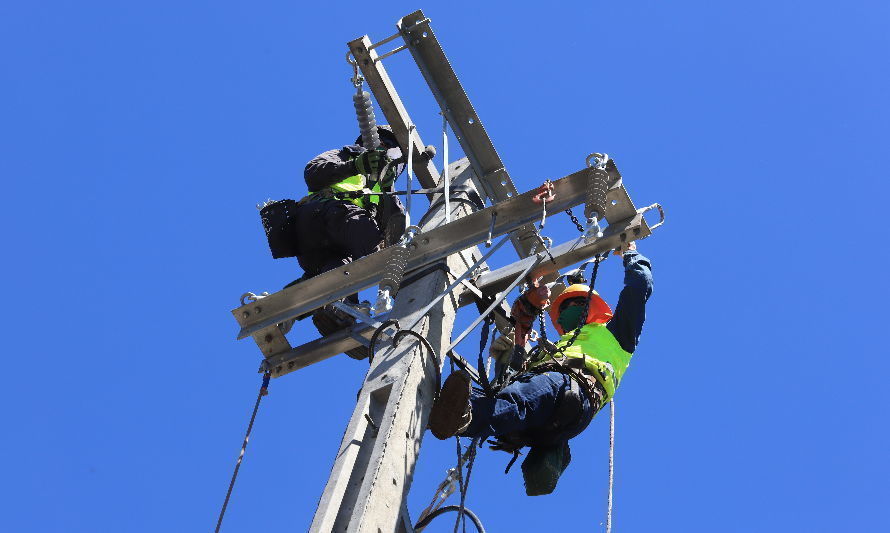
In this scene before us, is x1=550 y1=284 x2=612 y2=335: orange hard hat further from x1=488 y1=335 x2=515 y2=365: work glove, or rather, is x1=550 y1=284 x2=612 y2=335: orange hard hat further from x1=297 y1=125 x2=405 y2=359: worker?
x1=297 y1=125 x2=405 y2=359: worker

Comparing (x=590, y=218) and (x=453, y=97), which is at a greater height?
(x=453, y=97)

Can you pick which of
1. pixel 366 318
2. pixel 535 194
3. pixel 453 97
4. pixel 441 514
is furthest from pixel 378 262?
pixel 453 97

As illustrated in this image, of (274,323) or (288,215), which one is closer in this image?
(274,323)

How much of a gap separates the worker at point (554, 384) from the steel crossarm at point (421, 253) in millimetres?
582

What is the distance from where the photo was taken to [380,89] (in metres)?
8.31

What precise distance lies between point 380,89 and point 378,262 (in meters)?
2.19

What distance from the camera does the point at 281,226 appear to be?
8320 mm

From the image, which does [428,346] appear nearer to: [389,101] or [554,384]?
[554,384]

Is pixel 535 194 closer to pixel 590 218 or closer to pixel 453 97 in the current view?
pixel 590 218

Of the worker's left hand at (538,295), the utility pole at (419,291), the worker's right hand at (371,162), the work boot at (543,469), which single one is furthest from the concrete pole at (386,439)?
the worker's right hand at (371,162)

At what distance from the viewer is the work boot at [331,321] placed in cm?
680

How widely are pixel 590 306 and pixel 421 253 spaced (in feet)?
5.13

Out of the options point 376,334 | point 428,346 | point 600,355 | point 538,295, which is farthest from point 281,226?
point 428,346

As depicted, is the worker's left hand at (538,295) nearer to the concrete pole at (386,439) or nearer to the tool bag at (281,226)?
the concrete pole at (386,439)
